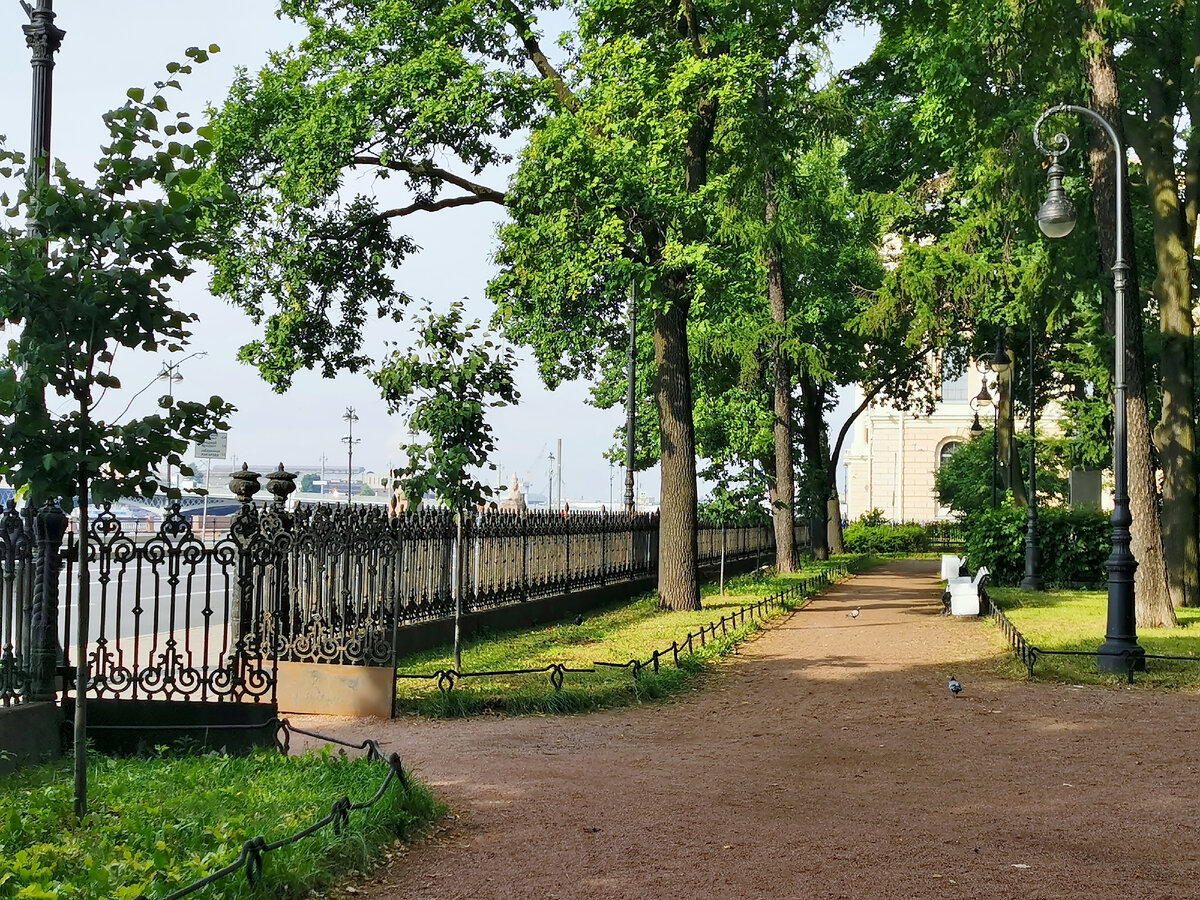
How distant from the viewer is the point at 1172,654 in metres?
15.2

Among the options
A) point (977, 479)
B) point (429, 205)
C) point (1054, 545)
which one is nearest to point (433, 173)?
point (429, 205)

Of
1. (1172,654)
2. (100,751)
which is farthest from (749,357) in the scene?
(100,751)

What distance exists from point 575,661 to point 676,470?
7741 mm

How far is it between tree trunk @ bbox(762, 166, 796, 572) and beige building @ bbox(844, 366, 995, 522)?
35593mm

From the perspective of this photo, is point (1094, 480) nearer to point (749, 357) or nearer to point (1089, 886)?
point (749, 357)

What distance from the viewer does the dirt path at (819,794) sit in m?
6.05

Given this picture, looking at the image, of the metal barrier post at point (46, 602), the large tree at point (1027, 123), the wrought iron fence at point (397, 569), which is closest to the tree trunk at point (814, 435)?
the large tree at point (1027, 123)

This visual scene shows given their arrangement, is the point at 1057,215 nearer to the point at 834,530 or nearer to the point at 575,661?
the point at 575,661

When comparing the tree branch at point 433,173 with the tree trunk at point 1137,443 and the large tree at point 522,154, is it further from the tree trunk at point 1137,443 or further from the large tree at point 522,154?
the tree trunk at point 1137,443

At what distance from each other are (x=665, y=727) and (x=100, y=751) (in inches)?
180

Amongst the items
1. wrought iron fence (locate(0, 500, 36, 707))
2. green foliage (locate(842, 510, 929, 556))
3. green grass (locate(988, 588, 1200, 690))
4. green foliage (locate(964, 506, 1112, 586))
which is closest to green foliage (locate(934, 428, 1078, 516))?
green foliage (locate(842, 510, 929, 556))

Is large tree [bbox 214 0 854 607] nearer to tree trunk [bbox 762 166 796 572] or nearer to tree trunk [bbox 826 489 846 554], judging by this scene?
tree trunk [bbox 762 166 796 572]

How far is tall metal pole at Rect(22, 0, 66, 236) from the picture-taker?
8.34m

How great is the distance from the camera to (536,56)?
69.0ft
